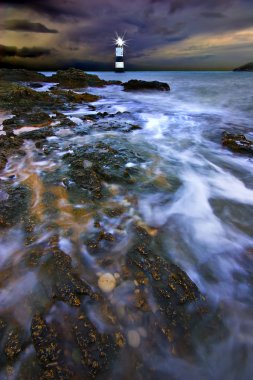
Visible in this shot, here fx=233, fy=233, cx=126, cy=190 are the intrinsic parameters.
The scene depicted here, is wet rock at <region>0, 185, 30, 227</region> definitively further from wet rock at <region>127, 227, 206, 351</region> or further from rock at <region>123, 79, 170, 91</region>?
rock at <region>123, 79, 170, 91</region>

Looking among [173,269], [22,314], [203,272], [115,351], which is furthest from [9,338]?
[203,272]

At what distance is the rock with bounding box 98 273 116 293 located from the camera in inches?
102

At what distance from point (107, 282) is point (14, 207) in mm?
2085

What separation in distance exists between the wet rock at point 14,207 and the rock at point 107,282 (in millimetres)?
1628

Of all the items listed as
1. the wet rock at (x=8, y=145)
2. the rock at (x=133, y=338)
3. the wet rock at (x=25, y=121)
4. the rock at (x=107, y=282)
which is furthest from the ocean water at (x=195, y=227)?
the wet rock at (x=25, y=121)

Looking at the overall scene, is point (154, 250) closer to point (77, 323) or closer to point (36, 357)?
point (77, 323)

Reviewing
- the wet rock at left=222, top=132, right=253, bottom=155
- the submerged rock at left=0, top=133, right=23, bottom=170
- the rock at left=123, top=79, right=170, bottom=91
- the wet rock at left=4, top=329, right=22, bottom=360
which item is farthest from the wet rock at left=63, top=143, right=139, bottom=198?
the rock at left=123, top=79, right=170, bottom=91

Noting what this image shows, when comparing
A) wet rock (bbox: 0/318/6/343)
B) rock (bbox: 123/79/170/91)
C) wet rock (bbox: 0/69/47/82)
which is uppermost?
wet rock (bbox: 0/69/47/82)

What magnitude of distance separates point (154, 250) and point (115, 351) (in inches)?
51.8

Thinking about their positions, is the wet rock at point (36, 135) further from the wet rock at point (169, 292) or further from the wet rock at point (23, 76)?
the wet rock at point (23, 76)

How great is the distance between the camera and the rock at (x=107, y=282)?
2.58 metres

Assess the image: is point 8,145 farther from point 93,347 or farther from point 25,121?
point 93,347

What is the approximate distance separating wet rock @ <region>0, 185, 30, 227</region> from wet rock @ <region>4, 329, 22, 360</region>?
1.68 m

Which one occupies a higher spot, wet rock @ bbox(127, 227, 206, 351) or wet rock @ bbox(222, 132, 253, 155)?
wet rock @ bbox(222, 132, 253, 155)
